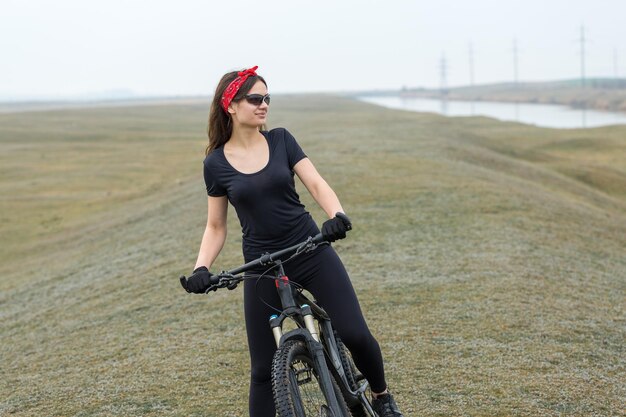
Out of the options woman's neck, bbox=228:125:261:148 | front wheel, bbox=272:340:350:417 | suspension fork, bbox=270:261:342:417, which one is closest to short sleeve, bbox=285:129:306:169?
woman's neck, bbox=228:125:261:148

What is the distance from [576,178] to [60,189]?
2336cm

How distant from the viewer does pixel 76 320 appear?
42.0 feet

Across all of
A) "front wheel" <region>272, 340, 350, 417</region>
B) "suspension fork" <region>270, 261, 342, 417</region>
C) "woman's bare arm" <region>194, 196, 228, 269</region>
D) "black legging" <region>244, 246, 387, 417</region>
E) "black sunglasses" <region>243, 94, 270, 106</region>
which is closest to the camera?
"front wheel" <region>272, 340, 350, 417</region>

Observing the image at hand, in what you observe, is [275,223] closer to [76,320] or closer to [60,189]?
[76,320]

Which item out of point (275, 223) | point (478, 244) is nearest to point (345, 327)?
point (275, 223)

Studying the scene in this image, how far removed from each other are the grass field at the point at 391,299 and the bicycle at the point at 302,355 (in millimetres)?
2298

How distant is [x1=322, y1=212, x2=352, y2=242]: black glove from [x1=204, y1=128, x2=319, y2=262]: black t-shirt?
0.38m

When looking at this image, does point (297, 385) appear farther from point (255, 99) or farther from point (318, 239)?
point (255, 99)

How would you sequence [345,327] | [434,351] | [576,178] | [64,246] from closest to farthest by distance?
[345,327], [434,351], [64,246], [576,178]

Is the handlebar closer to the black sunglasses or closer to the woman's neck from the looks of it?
the woman's neck

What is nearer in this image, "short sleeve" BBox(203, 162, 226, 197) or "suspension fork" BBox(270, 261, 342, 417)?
"suspension fork" BBox(270, 261, 342, 417)

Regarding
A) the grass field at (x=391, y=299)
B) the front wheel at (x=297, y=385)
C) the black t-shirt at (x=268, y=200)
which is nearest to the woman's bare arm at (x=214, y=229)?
the black t-shirt at (x=268, y=200)

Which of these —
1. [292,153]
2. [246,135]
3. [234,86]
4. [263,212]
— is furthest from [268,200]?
[234,86]

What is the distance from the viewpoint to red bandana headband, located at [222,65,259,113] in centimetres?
500
